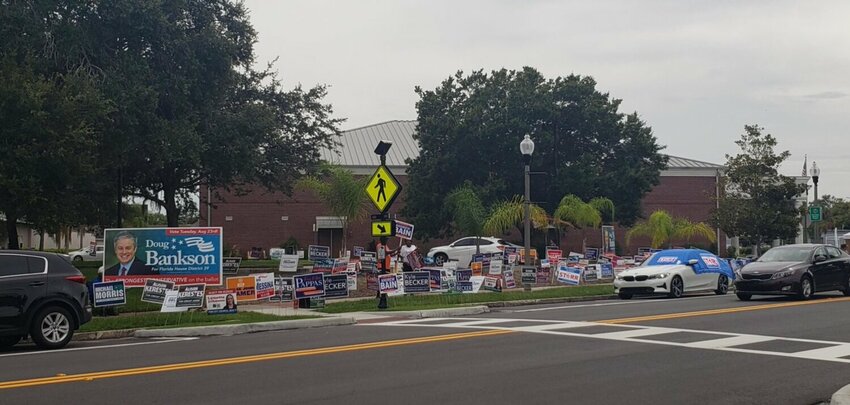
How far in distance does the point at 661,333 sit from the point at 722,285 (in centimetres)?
1200

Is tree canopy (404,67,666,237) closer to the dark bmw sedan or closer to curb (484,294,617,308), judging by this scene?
curb (484,294,617,308)

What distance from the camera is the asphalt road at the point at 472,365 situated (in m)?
8.93

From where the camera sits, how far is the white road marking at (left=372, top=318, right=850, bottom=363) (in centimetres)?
1187

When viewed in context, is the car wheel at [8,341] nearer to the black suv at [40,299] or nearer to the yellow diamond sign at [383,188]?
the black suv at [40,299]

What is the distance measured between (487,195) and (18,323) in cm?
3355

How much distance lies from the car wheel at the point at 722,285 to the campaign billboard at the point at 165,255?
14.1 meters

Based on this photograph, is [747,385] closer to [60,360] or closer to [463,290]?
[60,360]

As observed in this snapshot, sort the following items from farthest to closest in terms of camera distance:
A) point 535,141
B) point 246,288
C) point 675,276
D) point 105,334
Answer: point 535,141 → point 675,276 → point 246,288 → point 105,334

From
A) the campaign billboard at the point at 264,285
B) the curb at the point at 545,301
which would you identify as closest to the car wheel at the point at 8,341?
the campaign billboard at the point at 264,285

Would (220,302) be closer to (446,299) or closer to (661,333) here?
(446,299)

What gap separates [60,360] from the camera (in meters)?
12.2

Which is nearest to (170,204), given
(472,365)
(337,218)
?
(337,218)

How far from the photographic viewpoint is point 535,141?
47.4 m

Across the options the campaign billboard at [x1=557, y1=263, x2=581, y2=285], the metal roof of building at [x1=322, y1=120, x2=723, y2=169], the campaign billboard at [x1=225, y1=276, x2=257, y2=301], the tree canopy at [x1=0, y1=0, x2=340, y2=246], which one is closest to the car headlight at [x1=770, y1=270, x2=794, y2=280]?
the campaign billboard at [x1=557, y1=263, x2=581, y2=285]
